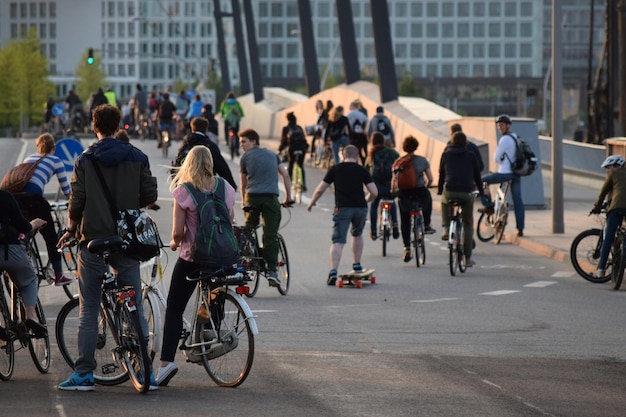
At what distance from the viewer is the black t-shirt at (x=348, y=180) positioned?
18.2 meters

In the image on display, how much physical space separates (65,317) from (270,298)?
6445 mm

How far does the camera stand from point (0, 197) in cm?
1098

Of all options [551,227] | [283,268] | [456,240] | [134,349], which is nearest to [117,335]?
[134,349]

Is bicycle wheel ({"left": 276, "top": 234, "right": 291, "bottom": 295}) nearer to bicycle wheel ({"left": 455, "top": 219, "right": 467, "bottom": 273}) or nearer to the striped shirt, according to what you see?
the striped shirt

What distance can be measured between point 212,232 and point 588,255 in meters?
9.74

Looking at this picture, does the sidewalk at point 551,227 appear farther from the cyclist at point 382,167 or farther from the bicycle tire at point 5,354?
the bicycle tire at point 5,354

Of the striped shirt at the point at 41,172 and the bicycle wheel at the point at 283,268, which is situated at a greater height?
the striped shirt at the point at 41,172

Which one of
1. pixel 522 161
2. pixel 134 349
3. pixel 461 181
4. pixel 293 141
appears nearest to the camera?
pixel 134 349

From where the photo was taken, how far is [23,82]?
424 feet

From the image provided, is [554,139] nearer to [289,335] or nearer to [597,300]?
[597,300]

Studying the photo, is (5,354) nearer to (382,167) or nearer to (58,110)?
(382,167)

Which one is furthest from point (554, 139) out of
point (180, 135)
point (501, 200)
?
point (180, 135)

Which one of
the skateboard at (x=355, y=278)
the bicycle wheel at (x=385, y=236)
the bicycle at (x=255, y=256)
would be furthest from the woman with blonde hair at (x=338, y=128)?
the bicycle at (x=255, y=256)

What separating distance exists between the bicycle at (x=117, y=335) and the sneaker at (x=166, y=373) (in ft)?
0.69
